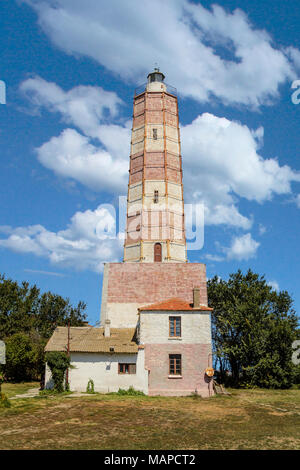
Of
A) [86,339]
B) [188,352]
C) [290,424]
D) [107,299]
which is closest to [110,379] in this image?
[86,339]

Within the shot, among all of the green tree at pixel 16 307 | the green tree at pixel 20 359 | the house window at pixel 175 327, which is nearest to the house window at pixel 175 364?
the house window at pixel 175 327

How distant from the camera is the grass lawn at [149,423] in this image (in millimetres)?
12367

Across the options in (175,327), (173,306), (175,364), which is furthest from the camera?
(173,306)

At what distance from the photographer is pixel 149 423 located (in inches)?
619

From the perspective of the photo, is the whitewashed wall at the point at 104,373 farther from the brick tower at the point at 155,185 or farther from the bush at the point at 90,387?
the brick tower at the point at 155,185

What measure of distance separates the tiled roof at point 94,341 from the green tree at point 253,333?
29.4 feet

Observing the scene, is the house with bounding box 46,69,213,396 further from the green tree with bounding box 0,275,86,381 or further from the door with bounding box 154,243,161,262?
the green tree with bounding box 0,275,86,381

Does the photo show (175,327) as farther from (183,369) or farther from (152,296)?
(152,296)

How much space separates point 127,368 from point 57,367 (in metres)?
4.69

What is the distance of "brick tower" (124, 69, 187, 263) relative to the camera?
112 feet

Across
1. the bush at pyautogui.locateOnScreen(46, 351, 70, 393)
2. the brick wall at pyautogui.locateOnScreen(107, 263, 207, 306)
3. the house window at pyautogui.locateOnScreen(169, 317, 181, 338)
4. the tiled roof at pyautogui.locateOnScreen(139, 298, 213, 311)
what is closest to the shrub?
the bush at pyautogui.locateOnScreen(46, 351, 70, 393)

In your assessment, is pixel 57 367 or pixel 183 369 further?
pixel 183 369

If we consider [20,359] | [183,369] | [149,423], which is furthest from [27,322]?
[149,423]
